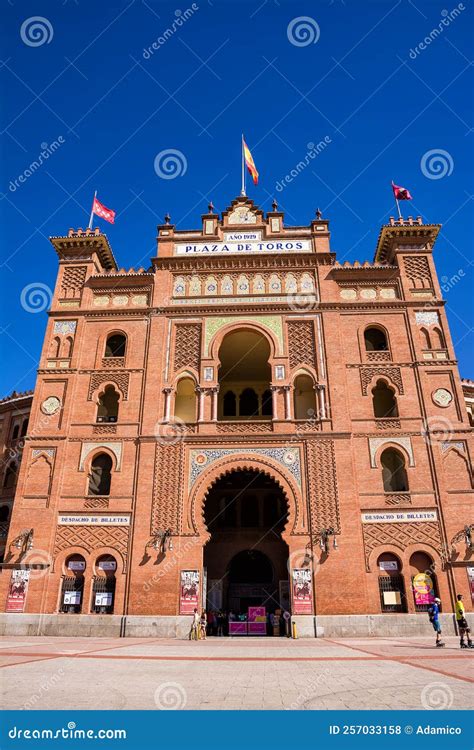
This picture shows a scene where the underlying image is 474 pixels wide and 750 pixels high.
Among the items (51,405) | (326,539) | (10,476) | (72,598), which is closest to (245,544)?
(326,539)

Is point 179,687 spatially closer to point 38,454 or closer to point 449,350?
point 38,454

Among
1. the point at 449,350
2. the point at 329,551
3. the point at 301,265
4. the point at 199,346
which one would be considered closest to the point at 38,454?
the point at 199,346

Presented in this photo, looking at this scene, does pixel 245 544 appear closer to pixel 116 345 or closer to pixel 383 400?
pixel 383 400

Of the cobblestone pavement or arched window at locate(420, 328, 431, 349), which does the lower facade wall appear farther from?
arched window at locate(420, 328, 431, 349)

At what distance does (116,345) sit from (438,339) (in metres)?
15.7

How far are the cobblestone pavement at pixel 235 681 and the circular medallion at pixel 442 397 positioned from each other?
12.0 m

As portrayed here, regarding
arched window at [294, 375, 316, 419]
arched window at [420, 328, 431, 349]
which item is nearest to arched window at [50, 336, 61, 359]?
arched window at [294, 375, 316, 419]

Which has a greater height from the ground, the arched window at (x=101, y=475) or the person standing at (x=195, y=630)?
the arched window at (x=101, y=475)

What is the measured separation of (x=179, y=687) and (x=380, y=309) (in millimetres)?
20119

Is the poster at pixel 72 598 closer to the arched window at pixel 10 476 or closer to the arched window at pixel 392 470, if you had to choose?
the arched window at pixel 10 476

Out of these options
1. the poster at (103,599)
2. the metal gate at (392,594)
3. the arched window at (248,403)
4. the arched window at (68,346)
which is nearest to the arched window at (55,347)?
the arched window at (68,346)

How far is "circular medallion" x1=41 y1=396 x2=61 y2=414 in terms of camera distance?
73.7 feet

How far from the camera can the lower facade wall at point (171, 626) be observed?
17.9 metres

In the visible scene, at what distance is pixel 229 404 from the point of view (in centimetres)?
2680
